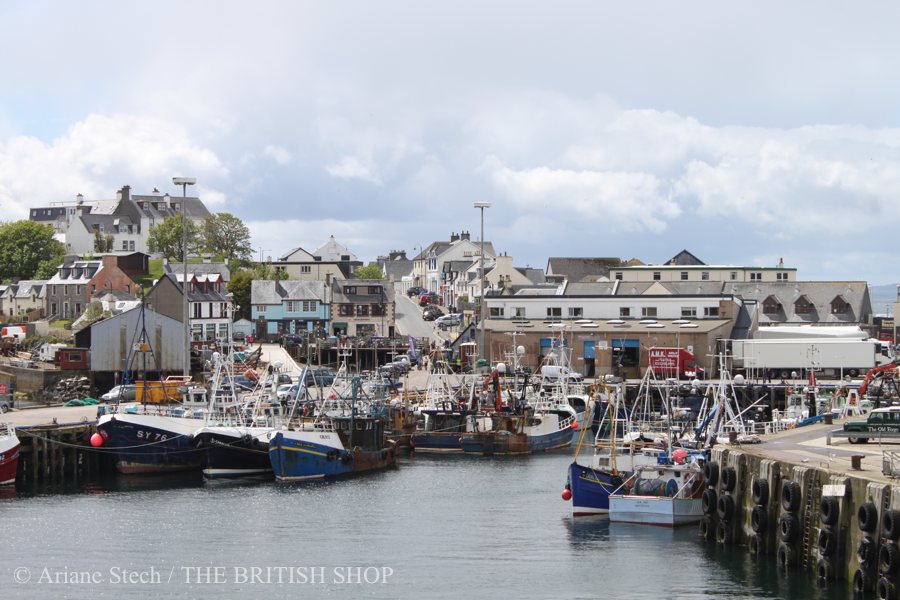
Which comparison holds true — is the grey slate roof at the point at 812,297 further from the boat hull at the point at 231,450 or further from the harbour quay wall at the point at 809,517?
the harbour quay wall at the point at 809,517

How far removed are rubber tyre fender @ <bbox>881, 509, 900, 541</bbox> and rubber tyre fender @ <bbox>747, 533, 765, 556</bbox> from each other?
8.63m

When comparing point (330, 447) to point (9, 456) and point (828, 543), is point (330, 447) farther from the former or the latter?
point (828, 543)

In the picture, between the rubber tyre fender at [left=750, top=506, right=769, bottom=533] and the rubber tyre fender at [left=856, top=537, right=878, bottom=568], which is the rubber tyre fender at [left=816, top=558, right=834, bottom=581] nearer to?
the rubber tyre fender at [left=856, top=537, right=878, bottom=568]

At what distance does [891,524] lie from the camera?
3338cm

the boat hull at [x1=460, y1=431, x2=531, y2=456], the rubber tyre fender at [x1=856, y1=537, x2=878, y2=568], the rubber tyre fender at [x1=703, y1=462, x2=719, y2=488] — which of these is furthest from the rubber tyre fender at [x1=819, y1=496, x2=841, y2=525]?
the boat hull at [x1=460, y1=431, x2=531, y2=456]

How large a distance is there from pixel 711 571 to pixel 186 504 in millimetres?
23411

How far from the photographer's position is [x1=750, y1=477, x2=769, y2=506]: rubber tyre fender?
4209cm

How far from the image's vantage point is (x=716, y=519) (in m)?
45.8

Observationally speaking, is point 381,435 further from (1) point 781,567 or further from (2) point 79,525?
(1) point 781,567

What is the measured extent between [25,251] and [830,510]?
127114mm

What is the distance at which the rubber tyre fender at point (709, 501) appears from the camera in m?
46.0

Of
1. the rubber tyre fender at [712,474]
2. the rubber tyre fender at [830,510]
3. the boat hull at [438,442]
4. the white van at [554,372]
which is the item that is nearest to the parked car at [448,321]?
the white van at [554,372]

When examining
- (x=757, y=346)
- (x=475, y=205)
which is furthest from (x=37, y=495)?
(x=757, y=346)

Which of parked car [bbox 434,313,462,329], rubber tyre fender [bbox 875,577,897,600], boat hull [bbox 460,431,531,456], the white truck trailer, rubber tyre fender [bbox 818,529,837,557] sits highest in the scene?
parked car [bbox 434,313,462,329]
